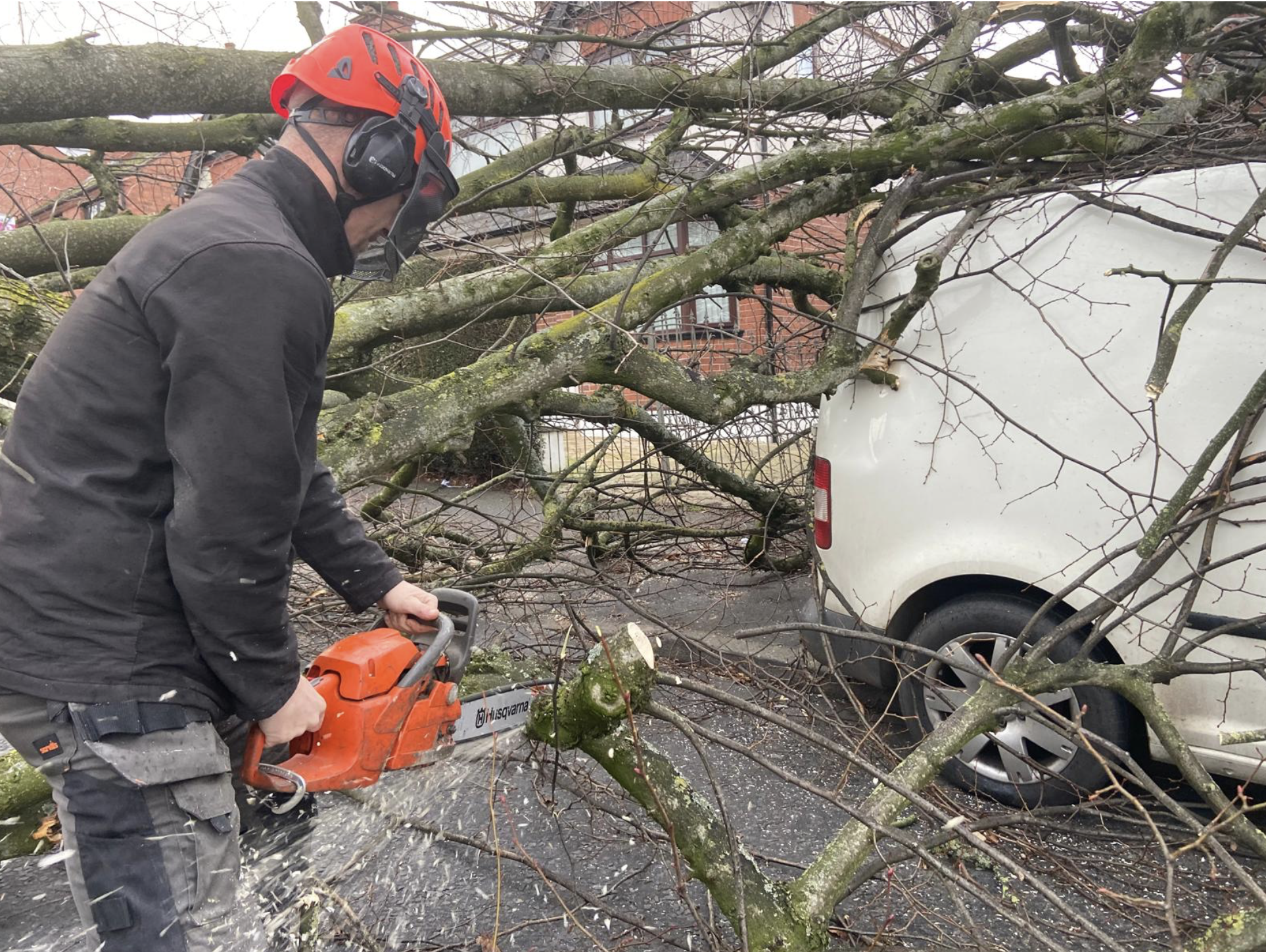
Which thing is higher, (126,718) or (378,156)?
(378,156)

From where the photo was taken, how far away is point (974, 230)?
329 cm

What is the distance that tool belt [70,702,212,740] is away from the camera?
1530mm

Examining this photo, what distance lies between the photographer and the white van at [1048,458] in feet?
8.64

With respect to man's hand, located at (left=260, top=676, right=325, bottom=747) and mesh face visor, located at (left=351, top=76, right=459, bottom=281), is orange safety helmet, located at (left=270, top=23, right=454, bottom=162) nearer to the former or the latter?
mesh face visor, located at (left=351, top=76, right=459, bottom=281)

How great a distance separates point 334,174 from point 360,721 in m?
1.16

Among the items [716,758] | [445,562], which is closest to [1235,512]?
[716,758]

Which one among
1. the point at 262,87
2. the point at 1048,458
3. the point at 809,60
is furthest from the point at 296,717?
the point at 809,60

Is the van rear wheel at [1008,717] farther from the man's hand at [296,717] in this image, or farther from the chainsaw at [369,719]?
the man's hand at [296,717]

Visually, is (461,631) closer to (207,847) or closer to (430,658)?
(430,658)

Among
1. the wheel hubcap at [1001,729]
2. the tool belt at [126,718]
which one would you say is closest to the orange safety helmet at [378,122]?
the tool belt at [126,718]

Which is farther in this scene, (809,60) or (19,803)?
(809,60)

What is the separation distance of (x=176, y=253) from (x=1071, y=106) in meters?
3.66

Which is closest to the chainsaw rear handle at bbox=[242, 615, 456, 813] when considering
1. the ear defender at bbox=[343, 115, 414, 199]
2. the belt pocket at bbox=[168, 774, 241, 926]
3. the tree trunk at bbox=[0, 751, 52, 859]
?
the belt pocket at bbox=[168, 774, 241, 926]

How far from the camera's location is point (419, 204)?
1.92 m
